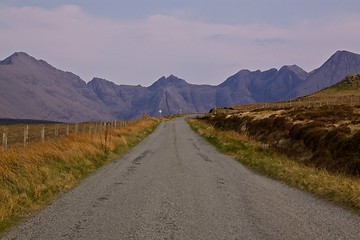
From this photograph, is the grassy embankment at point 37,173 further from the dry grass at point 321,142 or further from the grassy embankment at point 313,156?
the dry grass at point 321,142

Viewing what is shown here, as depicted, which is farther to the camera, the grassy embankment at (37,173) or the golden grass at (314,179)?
the golden grass at (314,179)

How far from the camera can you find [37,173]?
12820 millimetres

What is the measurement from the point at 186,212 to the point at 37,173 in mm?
5590

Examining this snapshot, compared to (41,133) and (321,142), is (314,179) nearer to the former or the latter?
(321,142)

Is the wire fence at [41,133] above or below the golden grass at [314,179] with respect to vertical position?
above

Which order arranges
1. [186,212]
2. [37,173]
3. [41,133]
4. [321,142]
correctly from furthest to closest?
[321,142] → [41,133] → [37,173] → [186,212]

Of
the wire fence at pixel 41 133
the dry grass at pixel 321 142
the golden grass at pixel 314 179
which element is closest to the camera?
the golden grass at pixel 314 179

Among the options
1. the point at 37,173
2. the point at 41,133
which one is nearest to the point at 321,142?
the point at 41,133

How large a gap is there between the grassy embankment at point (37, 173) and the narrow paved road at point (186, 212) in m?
0.51

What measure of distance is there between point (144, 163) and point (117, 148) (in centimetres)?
691

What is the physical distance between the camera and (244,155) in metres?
22.9

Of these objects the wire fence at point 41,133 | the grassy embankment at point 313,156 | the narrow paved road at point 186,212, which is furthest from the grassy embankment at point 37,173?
the grassy embankment at point 313,156

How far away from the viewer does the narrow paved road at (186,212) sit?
25.6 ft

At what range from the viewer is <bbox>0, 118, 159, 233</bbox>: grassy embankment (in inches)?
386
